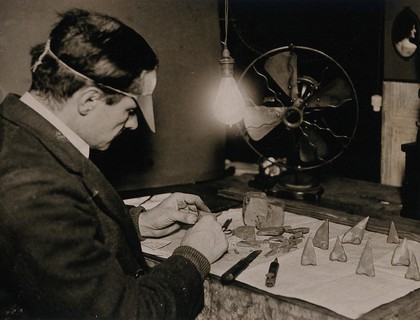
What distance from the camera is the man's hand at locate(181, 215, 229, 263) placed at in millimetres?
2025

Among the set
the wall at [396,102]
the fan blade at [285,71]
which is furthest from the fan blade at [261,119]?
the wall at [396,102]

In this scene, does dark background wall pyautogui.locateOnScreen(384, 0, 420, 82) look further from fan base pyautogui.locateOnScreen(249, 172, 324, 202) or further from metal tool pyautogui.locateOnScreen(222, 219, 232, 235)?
metal tool pyautogui.locateOnScreen(222, 219, 232, 235)

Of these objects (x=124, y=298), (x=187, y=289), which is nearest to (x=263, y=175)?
(x=187, y=289)

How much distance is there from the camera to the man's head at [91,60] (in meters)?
1.75

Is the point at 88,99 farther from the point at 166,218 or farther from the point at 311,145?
the point at 311,145

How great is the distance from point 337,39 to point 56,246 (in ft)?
9.96

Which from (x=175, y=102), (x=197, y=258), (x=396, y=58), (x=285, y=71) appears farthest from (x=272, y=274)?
(x=396, y=58)

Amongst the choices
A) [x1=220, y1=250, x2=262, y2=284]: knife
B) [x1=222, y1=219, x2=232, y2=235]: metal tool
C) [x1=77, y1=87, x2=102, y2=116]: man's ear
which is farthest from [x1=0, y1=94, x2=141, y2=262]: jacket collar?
[x1=222, y1=219, x2=232, y2=235]: metal tool

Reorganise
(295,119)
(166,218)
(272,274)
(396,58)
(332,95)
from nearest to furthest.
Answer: (272,274) → (166,218) → (332,95) → (295,119) → (396,58)

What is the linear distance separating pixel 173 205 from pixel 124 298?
864 millimetres

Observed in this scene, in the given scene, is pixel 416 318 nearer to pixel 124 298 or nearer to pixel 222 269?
pixel 222 269

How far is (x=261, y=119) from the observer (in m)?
3.10

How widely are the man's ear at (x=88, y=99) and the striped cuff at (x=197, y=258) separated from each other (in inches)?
22.9

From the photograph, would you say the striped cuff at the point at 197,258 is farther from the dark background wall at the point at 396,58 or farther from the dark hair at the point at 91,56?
the dark background wall at the point at 396,58
